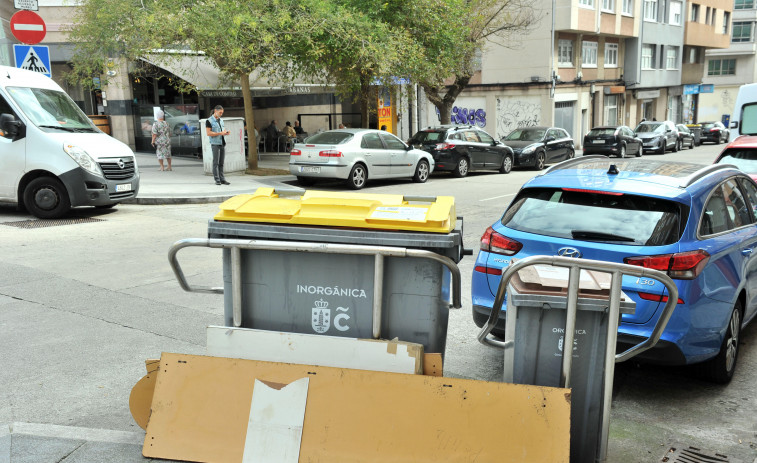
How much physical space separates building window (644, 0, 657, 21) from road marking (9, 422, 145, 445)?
47.8m

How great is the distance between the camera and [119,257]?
9.17 m

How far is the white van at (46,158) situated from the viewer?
459 inches

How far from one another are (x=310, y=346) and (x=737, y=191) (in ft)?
13.5

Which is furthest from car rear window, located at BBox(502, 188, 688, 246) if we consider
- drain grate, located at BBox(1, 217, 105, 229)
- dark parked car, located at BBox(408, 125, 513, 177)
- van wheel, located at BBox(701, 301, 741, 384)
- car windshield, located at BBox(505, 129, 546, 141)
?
car windshield, located at BBox(505, 129, 546, 141)

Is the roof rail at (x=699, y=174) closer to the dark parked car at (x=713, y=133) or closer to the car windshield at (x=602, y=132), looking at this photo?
the car windshield at (x=602, y=132)

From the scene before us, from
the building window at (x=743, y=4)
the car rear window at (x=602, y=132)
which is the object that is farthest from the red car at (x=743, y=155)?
the building window at (x=743, y=4)

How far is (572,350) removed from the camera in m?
3.64

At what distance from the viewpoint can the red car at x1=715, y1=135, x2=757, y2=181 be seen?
10312 mm

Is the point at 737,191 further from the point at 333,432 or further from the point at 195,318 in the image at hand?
the point at 195,318

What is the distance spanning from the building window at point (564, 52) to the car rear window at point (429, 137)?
1899 centimetres

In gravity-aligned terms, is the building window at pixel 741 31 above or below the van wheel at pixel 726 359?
above

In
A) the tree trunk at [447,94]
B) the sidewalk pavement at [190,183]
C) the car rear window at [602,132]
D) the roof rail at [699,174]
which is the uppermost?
the tree trunk at [447,94]

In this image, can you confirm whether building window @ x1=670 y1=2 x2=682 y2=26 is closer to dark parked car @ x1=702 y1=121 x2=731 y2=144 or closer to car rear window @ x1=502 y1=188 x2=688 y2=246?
dark parked car @ x1=702 y1=121 x2=731 y2=144

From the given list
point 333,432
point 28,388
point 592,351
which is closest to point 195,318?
point 28,388
